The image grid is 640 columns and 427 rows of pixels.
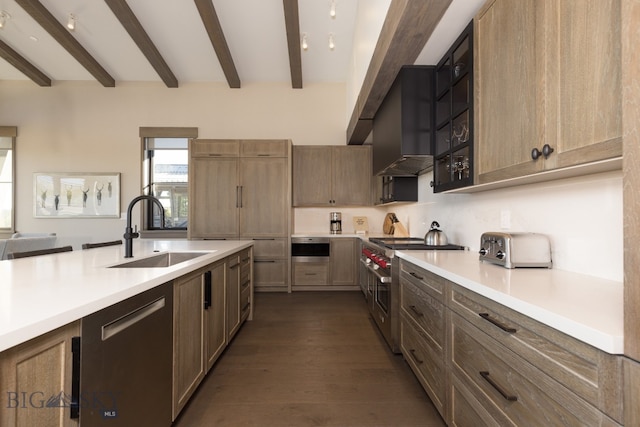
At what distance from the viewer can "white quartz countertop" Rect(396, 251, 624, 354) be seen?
0.68 meters

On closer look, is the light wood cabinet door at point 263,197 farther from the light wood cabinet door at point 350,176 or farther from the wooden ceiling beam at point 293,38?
the wooden ceiling beam at point 293,38

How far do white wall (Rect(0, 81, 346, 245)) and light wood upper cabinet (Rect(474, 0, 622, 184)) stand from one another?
354 cm

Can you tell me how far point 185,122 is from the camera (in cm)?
497

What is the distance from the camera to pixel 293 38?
3771 millimetres

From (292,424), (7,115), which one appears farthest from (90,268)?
(7,115)

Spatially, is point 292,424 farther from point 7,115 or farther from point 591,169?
point 7,115

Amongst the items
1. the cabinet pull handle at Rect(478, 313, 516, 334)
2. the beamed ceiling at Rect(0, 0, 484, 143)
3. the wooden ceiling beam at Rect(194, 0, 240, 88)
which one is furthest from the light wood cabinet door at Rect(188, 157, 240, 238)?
the cabinet pull handle at Rect(478, 313, 516, 334)

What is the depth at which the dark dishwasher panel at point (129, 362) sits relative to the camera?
90 centimetres

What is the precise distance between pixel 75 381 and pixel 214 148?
386 cm

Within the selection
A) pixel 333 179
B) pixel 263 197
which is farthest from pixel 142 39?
pixel 333 179

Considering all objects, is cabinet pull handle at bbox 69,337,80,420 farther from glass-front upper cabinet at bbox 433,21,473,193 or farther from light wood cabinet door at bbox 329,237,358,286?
light wood cabinet door at bbox 329,237,358,286

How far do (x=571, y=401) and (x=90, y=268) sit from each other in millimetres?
1968

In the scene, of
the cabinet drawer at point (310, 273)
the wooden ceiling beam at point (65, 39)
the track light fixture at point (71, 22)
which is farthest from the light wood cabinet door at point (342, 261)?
the wooden ceiling beam at point (65, 39)

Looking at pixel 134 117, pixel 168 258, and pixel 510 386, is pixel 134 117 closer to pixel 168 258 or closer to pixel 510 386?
pixel 168 258
